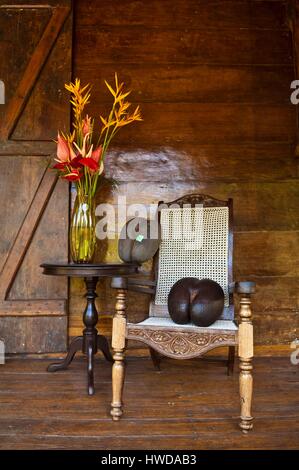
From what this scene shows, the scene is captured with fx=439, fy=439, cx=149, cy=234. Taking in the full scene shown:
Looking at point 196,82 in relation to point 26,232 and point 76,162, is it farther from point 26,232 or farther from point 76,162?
point 26,232

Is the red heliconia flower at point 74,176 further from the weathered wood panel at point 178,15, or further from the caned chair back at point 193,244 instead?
the weathered wood panel at point 178,15

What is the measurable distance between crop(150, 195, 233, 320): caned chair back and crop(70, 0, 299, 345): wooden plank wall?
391 mm

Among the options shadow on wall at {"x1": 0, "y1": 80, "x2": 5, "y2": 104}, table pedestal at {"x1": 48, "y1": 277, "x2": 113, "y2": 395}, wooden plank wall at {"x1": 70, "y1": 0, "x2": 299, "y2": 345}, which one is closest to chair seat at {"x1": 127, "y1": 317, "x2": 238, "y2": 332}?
table pedestal at {"x1": 48, "y1": 277, "x2": 113, "y2": 395}

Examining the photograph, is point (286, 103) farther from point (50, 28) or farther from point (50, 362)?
point (50, 362)

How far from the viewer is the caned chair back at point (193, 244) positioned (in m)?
2.49

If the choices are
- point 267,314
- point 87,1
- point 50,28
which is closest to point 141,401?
point 267,314

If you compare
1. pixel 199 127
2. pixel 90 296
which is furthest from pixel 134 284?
pixel 199 127

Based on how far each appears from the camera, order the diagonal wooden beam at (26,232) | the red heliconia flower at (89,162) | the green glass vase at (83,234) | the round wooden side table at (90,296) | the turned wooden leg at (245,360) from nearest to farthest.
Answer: the turned wooden leg at (245,360), the round wooden side table at (90,296), the red heliconia flower at (89,162), the green glass vase at (83,234), the diagonal wooden beam at (26,232)

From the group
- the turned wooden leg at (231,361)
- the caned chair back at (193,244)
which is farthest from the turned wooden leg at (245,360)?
the turned wooden leg at (231,361)

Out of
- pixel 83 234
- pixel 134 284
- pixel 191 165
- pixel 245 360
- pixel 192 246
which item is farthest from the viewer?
pixel 191 165

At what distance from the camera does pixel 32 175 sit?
3021 mm

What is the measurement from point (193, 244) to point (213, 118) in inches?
40.7

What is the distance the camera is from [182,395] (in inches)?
85.5

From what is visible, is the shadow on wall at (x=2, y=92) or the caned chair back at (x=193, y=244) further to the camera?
the shadow on wall at (x=2, y=92)
